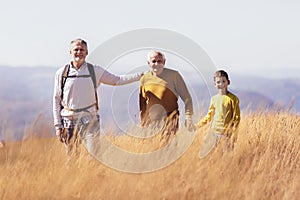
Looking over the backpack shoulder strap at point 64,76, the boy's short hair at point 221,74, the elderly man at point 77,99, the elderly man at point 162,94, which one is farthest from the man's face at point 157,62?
the backpack shoulder strap at point 64,76

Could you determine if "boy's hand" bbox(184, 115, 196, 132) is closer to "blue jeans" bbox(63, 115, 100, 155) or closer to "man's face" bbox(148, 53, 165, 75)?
"man's face" bbox(148, 53, 165, 75)

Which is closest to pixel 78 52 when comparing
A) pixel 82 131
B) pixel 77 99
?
pixel 77 99

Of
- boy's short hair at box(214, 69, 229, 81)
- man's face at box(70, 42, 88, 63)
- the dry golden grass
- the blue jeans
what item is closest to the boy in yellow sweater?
boy's short hair at box(214, 69, 229, 81)

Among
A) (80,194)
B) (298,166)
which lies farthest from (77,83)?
(298,166)

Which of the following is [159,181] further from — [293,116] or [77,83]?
[293,116]

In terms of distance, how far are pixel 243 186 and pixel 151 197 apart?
872 millimetres

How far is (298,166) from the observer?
5.86 metres

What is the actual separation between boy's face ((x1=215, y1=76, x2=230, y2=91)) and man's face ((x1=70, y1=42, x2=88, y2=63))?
5.19 ft

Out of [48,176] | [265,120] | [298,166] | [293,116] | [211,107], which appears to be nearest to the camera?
[48,176]

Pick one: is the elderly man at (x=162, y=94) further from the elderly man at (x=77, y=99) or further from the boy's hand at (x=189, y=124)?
the elderly man at (x=77, y=99)

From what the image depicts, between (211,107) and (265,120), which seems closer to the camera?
(211,107)

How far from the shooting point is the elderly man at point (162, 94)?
623cm

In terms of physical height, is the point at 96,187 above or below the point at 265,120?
below

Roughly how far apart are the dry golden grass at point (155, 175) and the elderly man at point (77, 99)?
214mm
